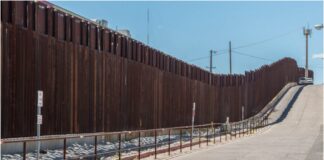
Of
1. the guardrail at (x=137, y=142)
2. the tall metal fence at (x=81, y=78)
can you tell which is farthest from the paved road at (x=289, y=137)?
the tall metal fence at (x=81, y=78)

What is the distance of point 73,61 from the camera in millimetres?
28016

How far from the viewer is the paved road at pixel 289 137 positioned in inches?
941

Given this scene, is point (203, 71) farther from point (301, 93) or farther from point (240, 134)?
point (301, 93)

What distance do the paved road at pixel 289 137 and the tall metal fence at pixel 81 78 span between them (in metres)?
5.96

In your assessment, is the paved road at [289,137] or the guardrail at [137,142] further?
the paved road at [289,137]

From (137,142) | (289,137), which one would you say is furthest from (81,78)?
(289,137)

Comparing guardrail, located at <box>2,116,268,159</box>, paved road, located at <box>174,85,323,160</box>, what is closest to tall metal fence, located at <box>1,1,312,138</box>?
guardrail, located at <box>2,116,268,159</box>

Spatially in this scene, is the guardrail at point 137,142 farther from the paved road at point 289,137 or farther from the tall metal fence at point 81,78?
the tall metal fence at point 81,78

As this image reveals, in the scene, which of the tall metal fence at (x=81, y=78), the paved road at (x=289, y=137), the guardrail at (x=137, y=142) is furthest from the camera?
the paved road at (x=289, y=137)

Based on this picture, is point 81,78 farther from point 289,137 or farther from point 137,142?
→ point 289,137

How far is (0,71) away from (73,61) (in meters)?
6.45

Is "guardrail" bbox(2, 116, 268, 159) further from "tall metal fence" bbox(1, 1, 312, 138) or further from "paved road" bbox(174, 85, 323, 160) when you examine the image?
"tall metal fence" bbox(1, 1, 312, 138)

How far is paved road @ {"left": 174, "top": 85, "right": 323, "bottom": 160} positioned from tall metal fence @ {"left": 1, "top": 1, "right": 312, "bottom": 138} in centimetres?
596

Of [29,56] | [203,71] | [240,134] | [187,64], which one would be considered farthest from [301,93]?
[29,56]
